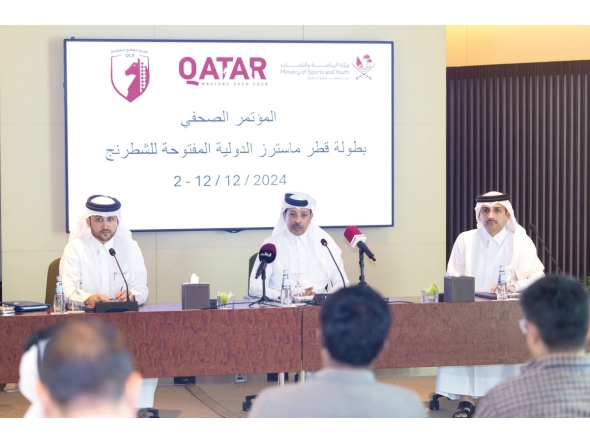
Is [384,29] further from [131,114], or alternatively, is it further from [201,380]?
[201,380]

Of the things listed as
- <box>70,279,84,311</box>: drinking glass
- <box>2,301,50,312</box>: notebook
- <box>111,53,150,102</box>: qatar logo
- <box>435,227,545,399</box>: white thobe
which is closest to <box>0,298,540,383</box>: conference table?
<box>2,301,50,312</box>: notebook

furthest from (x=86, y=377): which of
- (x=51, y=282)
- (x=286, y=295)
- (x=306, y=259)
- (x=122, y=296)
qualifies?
(x=306, y=259)

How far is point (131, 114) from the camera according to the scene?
5.94 m

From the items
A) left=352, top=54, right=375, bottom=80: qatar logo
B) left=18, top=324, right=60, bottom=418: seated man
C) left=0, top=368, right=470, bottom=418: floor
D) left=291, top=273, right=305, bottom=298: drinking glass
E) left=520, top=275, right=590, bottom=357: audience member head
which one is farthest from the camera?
left=352, top=54, right=375, bottom=80: qatar logo

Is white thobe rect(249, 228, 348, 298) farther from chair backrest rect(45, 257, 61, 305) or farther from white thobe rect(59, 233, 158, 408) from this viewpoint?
chair backrest rect(45, 257, 61, 305)

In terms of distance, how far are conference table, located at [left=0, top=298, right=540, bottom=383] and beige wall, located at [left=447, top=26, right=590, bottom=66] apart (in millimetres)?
3648

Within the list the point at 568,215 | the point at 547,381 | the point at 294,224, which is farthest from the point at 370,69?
the point at 547,381

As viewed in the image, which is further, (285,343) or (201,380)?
(201,380)

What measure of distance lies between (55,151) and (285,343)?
2645 millimetres

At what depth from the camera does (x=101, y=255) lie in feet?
16.8

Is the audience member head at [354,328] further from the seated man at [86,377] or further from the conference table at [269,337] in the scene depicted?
the conference table at [269,337]

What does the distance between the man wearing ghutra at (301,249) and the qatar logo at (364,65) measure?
4.20 ft

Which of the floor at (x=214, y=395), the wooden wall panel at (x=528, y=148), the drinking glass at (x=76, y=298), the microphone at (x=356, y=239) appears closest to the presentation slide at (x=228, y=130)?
the drinking glass at (x=76, y=298)

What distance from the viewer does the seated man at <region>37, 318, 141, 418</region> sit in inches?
64.1
